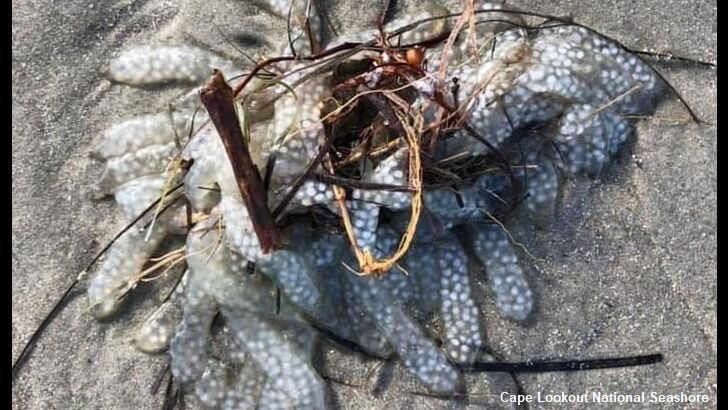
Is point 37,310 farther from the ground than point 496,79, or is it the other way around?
point 496,79

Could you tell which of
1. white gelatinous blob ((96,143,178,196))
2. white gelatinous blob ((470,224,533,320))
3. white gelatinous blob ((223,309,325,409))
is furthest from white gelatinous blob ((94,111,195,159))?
white gelatinous blob ((470,224,533,320))

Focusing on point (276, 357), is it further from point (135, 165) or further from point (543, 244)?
point (543, 244)

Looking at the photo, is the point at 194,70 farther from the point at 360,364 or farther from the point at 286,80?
the point at 360,364

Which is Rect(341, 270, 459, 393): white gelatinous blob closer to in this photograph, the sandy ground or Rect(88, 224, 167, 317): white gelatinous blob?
the sandy ground

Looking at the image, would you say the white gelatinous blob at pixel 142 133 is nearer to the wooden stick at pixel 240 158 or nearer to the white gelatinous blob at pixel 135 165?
the white gelatinous blob at pixel 135 165
